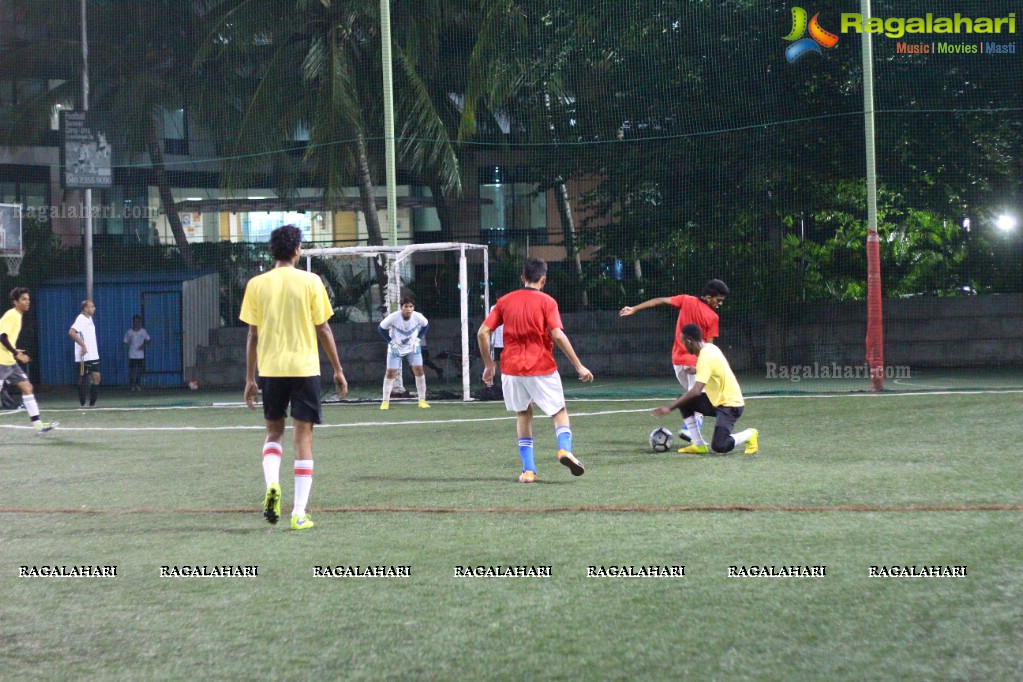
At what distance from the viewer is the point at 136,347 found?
84.2 feet

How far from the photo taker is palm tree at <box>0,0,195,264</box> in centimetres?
2866

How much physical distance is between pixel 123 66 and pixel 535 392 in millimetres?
23250

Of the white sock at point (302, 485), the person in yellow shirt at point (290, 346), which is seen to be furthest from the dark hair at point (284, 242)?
the white sock at point (302, 485)

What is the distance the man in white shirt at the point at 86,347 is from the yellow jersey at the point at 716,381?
43.0 ft

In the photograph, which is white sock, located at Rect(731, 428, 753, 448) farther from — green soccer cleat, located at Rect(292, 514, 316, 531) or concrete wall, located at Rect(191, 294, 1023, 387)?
concrete wall, located at Rect(191, 294, 1023, 387)

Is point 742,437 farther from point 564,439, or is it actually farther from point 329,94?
point 329,94

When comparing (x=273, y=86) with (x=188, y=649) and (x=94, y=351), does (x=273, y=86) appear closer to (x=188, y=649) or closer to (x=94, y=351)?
(x=94, y=351)

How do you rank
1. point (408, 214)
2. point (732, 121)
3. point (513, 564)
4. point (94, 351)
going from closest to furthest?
point (513, 564), point (94, 351), point (732, 121), point (408, 214)

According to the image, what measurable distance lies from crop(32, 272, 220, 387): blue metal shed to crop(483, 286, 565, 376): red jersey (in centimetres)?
1863

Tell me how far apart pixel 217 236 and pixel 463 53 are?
33.7ft

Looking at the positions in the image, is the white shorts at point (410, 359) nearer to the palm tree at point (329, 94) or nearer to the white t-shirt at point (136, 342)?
the palm tree at point (329, 94)

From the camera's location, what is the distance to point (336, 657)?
438 cm

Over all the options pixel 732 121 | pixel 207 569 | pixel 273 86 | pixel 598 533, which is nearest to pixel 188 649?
pixel 207 569

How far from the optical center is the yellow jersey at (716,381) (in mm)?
10609
